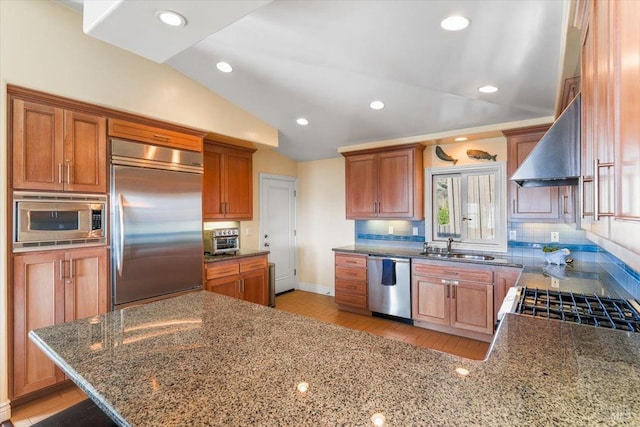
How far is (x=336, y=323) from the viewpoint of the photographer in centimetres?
417

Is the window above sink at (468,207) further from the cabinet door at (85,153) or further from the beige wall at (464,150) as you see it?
the cabinet door at (85,153)

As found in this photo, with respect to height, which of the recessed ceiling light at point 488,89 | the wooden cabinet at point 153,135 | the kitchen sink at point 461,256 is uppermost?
the recessed ceiling light at point 488,89

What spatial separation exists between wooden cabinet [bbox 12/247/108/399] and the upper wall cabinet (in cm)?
313

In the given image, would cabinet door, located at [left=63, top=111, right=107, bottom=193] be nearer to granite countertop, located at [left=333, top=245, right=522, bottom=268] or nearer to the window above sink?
granite countertop, located at [left=333, top=245, right=522, bottom=268]

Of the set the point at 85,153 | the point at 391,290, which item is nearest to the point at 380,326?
the point at 391,290

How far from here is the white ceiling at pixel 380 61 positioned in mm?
1852

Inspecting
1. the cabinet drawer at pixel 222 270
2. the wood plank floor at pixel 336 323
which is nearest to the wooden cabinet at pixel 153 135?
the cabinet drawer at pixel 222 270

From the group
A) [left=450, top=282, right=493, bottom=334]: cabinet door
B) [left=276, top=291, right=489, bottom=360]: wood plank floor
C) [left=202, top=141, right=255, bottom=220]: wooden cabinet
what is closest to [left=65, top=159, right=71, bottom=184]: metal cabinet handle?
[left=202, top=141, right=255, bottom=220]: wooden cabinet

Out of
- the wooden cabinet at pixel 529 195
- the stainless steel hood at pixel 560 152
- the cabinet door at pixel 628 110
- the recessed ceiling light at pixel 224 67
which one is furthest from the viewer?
the wooden cabinet at pixel 529 195

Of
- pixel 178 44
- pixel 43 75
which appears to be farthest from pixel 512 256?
pixel 43 75

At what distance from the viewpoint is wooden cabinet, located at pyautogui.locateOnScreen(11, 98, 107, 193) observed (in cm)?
236

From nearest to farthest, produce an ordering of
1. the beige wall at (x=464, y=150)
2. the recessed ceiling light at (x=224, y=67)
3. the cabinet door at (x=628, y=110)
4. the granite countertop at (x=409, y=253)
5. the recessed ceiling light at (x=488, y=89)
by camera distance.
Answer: the cabinet door at (x=628, y=110), the recessed ceiling light at (x=488, y=89), the recessed ceiling light at (x=224, y=67), the granite countertop at (x=409, y=253), the beige wall at (x=464, y=150)

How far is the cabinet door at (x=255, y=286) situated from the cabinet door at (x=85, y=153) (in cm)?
195

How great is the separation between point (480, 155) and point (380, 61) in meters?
2.17
